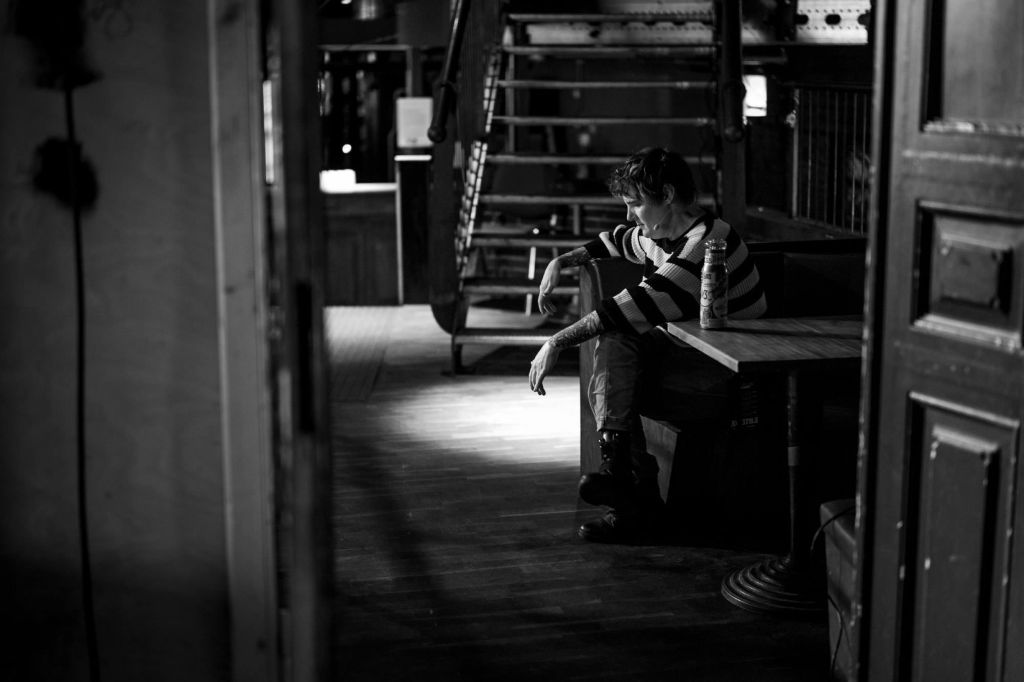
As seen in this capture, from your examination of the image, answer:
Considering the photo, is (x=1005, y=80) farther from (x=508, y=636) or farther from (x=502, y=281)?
(x=502, y=281)

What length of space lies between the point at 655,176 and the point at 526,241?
335 cm

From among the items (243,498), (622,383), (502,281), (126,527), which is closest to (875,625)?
(243,498)

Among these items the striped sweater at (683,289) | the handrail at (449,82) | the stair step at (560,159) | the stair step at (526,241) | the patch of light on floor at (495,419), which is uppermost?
the handrail at (449,82)

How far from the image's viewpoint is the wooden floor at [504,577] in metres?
3.64

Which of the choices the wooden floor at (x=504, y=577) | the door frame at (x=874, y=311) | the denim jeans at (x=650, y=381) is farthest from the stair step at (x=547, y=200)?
the door frame at (x=874, y=311)

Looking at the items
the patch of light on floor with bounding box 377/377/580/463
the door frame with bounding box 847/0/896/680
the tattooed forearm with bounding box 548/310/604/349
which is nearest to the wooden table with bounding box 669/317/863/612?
the tattooed forearm with bounding box 548/310/604/349

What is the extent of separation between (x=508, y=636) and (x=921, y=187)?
195 cm

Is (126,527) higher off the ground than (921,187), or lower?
lower

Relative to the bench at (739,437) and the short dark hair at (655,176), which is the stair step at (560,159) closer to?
the bench at (739,437)

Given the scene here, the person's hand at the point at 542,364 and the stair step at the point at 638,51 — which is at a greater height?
the stair step at the point at 638,51

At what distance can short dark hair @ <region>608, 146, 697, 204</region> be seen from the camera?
4.56 meters

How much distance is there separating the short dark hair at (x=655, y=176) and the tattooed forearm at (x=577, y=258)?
0.66 meters

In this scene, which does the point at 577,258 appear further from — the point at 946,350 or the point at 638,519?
the point at 946,350

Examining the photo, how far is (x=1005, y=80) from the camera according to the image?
2297 mm
